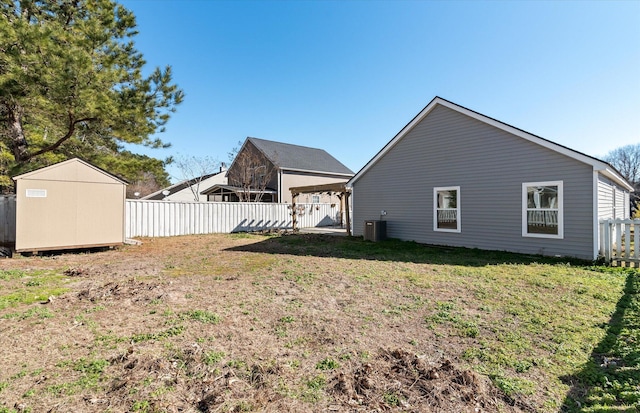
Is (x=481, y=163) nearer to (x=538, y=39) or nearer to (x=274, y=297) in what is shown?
(x=538, y=39)

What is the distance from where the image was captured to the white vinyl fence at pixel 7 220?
9.97 metres

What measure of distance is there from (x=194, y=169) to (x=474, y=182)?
1032 inches

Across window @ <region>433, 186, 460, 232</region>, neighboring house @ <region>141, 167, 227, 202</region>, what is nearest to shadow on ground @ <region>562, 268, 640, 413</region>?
→ window @ <region>433, 186, 460, 232</region>

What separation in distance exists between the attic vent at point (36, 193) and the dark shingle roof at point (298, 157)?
52.2ft

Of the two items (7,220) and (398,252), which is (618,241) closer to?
(398,252)

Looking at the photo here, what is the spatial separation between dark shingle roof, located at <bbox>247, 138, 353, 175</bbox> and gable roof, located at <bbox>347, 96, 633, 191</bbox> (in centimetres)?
1184

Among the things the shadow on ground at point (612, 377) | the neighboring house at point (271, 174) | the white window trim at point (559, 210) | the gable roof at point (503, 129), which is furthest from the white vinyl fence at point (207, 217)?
the shadow on ground at point (612, 377)

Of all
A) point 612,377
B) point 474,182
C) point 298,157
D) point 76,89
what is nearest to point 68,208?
point 76,89

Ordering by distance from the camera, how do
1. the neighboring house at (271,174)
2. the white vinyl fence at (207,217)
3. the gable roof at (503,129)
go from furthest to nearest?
the neighboring house at (271,174), the white vinyl fence at (207,217), the gable roof at (503,129)

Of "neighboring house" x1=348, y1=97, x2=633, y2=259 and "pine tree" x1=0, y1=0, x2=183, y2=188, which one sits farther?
"pine tree" x1=0, y1=0, x2=183, y2=188

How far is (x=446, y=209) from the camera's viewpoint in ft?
35.4

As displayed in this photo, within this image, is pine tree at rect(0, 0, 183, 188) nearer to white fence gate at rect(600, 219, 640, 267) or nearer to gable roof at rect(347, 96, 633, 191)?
gable roof at rect(347, 96, 633, 191)

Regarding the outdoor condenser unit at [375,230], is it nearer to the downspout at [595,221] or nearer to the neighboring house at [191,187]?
the downspout at [595,221]

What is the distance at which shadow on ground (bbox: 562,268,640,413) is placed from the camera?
7.44 feet
